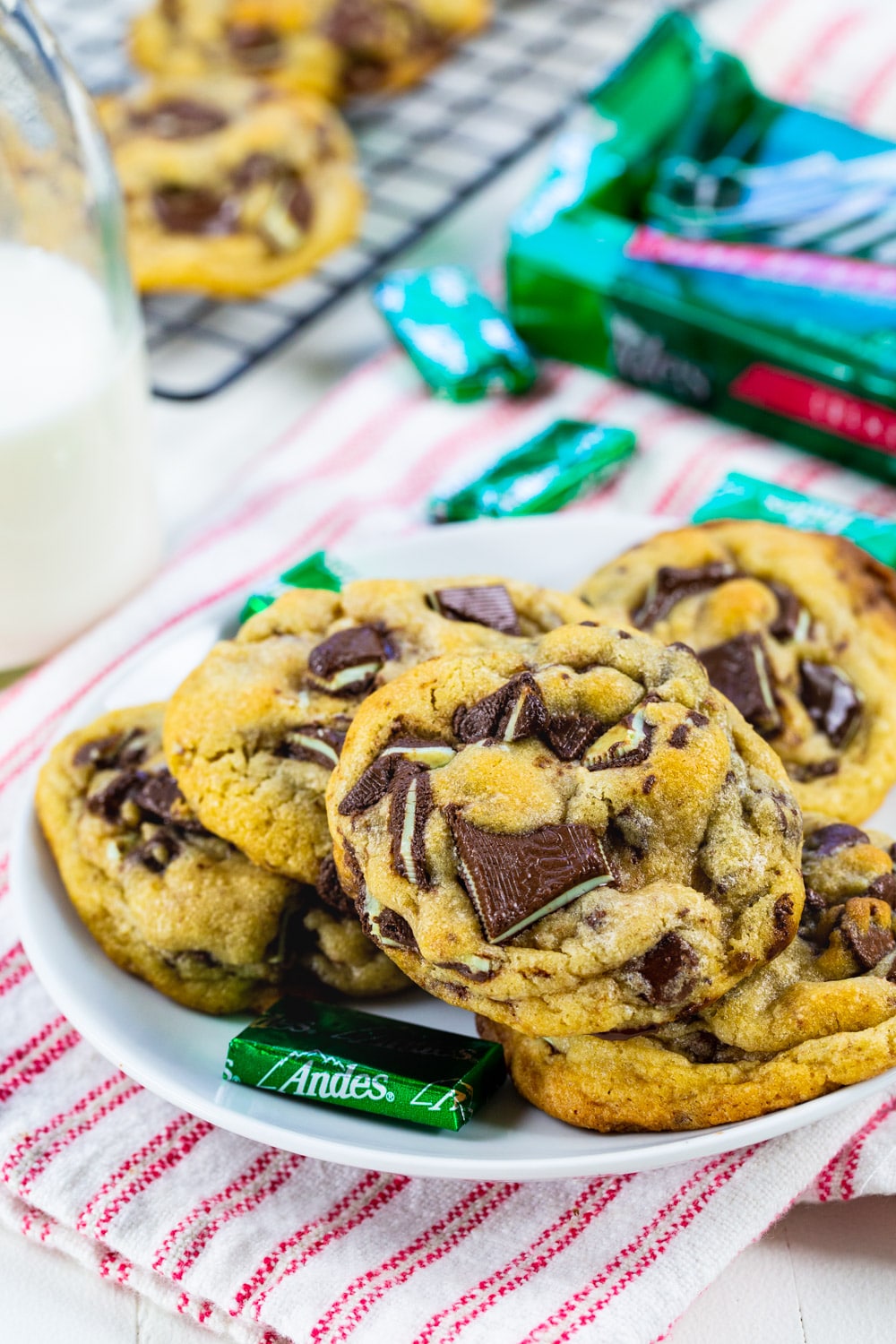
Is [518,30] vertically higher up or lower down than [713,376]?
higher up

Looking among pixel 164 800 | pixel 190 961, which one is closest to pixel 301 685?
A: pixel 164 800

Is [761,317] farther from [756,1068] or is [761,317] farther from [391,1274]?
[391,1274]

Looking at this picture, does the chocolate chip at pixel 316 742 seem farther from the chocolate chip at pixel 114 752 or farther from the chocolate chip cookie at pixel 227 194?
the chocolate chip cookie at pixel 227 194

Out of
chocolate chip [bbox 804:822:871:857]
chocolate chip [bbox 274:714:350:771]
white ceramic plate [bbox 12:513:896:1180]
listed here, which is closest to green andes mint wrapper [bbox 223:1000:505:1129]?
white ceramic plate [bbox 12:513:896:1180]

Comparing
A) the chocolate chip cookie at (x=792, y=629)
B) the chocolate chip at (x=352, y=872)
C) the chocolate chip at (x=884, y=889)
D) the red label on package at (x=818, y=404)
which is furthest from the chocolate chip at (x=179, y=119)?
the chocolate chip at (x=884, y=889)

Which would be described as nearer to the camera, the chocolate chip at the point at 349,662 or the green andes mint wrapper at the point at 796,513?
the chocolate chip at the point at 349,662

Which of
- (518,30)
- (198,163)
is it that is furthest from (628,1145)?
(518,30)

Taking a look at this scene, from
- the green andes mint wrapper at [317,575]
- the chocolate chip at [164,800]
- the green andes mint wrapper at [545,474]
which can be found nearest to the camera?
the chocolate chip at [164,800]

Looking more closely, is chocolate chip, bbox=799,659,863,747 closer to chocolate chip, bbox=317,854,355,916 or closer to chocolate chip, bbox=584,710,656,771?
chocolate chip, bbox=584,710,656,771
